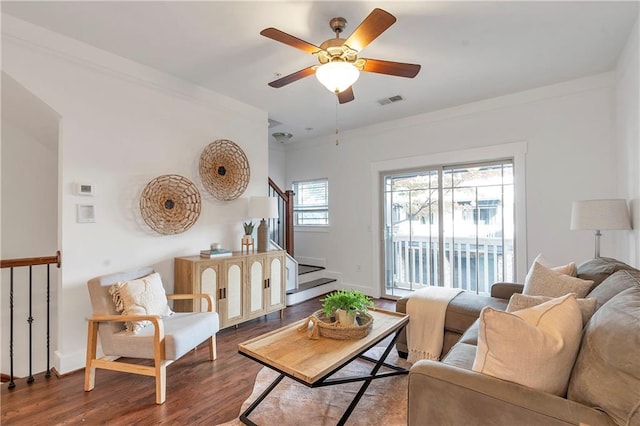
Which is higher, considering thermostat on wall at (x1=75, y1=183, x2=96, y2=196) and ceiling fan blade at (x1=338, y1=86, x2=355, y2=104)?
ceiling fan blade at (x1=338, y1=86, x2=355, y2=104)

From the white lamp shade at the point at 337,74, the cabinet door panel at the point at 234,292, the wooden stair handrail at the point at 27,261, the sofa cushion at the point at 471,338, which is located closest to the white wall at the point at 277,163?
the cabinet door panel at the point at 234,292

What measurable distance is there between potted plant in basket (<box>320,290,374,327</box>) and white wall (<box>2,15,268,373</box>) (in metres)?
2.02

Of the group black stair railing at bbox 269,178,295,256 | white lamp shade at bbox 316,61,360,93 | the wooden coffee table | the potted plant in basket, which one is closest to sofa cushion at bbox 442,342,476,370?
the wooden coffee table

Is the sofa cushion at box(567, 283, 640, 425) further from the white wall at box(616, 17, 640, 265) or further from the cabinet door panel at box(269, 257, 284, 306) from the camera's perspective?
the cabinet door panel at box(269, 257, 284, 306)

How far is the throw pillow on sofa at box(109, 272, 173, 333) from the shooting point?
2342 millimetres

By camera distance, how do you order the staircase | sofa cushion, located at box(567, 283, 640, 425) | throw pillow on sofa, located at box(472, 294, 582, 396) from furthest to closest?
the staircase < throw pillow on sofa, located at box(472, 294, 582, 396) < sofa cushion, located at box(567, 283, 640, 425)

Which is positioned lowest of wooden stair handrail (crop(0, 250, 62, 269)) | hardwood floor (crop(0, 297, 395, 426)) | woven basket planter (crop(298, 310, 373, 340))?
hardwood floor (crop(0, 297, 395, 426))

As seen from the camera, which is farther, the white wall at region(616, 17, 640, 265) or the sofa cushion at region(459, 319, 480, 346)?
the white wall at region(616, 17, 640, 265)

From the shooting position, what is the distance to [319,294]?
498cm

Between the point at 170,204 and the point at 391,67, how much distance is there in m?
2.49

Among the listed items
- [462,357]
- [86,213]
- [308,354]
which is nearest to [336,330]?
[308,354]

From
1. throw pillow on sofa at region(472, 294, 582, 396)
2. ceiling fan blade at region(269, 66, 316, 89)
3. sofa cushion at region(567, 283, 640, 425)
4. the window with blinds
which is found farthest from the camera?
the window with blinds

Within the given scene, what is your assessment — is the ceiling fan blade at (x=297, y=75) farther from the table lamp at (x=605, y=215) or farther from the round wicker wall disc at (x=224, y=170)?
the table lamp at (x=605, y=215)

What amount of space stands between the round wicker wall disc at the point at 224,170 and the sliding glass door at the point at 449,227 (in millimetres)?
2212
